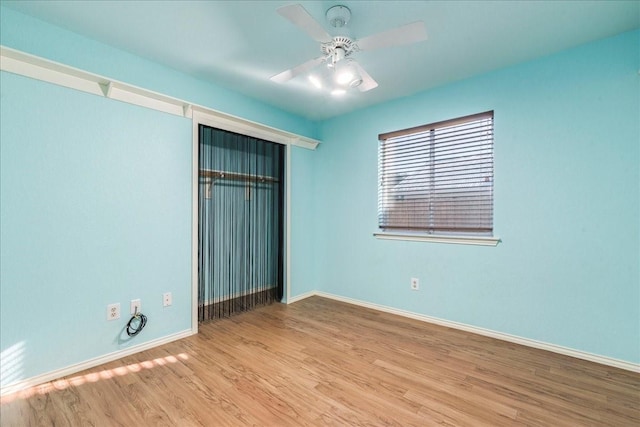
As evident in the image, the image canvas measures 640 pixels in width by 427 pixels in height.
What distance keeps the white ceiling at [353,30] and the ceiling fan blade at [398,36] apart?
0.30 meters

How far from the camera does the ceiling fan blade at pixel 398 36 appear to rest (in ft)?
4.93

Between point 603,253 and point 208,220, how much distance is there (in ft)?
11.3

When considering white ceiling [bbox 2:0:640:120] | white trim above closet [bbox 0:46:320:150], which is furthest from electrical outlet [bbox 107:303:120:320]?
white ceiling [bbox 2:0:640:120]

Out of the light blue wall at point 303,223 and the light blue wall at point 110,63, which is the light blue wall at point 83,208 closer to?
the light blue wall at point 110,63

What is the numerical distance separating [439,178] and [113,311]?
3.22 m

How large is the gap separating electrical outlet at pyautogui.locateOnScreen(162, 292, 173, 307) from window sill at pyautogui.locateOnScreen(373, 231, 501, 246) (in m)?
2.28

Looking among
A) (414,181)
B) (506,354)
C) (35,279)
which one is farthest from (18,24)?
(506,354)

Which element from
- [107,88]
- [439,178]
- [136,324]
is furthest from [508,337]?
[107,88]

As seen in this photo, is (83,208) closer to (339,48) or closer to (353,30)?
(339,48)

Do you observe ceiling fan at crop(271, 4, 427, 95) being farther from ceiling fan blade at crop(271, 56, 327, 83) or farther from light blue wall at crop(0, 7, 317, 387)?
light blue wall at crop(0, 7, 317, 387)

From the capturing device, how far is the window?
2.73 metres

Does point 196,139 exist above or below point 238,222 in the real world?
above

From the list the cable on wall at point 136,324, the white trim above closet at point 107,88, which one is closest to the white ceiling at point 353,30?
the white trim above closet at point 107,88

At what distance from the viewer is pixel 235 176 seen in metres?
3.19
